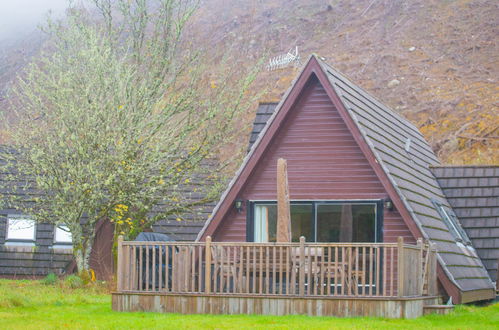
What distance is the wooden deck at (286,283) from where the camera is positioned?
42.4ft

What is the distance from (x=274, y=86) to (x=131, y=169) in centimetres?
2613

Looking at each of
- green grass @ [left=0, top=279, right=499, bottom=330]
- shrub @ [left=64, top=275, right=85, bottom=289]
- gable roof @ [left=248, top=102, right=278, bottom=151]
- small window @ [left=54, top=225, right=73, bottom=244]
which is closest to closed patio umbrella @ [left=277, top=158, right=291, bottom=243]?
green grass @ [left=0, top=279, right=499, bottom=330]

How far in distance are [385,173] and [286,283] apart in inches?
148

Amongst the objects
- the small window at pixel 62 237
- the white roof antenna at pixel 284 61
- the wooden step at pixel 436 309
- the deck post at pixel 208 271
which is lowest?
the wooden step at pixel 436 309

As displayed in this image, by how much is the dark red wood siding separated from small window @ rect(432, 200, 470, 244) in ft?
9.72

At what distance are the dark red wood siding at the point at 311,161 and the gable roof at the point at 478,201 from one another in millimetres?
5204

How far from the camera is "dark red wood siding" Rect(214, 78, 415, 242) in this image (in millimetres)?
16922

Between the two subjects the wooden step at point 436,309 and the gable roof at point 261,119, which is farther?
the gable roof at point 261,119

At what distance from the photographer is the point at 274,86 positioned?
47.9 metres

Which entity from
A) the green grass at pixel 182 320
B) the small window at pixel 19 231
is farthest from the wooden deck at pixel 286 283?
the small window at pixel 19 231

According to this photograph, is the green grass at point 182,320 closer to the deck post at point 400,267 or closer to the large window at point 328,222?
the deck post at point 400,267

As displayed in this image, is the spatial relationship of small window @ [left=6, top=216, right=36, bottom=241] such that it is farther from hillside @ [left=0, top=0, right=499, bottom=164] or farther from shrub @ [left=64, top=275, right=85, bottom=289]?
hillside @ [left=0, top=0, right=499, bottom=164]

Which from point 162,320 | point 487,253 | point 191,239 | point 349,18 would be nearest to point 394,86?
point 349,18

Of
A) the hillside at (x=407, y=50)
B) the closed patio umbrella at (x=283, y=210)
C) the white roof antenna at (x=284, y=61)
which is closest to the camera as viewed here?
the closed patio umbrella at (x=283, y=210)
